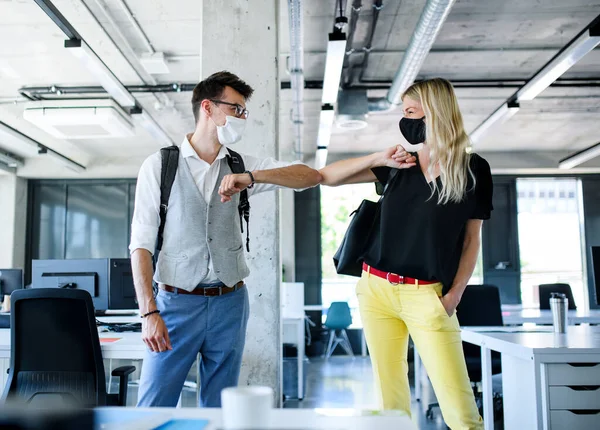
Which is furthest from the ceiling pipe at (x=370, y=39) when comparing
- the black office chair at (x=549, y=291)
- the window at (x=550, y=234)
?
the window at (x=550, y=234)

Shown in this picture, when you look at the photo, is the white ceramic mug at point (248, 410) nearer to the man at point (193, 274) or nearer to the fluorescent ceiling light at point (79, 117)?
the man at point (193, 274)

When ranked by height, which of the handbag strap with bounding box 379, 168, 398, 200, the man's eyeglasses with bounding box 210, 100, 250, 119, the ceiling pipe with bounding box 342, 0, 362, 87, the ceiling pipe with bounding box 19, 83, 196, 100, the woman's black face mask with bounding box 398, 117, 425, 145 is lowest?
the handbag strap with bounding box 379, 168, 398, 200

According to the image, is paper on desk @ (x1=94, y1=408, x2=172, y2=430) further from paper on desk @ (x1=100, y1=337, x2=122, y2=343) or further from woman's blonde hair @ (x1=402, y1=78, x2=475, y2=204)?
paper on desk @ (x1=100, y1=337, x2=122, y2=343)

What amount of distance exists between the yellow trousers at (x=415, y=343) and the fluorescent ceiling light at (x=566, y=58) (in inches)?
136

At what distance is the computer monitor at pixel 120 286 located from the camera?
3.87 metres

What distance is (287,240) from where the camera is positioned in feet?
34.0

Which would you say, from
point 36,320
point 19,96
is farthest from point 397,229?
point 19,96

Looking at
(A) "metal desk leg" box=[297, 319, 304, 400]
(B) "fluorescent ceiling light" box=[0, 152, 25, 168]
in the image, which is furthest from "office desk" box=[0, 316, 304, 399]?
(B) "fluorescent ceiling light" box=[0, 152, 25, 168]

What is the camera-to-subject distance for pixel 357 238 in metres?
2.16

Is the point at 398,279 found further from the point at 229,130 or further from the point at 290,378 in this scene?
the point at 290,378

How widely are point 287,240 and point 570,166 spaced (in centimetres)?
508

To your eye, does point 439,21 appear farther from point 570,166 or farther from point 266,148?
point 570,166

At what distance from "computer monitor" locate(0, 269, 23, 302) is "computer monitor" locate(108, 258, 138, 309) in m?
1.75

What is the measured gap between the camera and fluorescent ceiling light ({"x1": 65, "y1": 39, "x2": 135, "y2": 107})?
463cm
